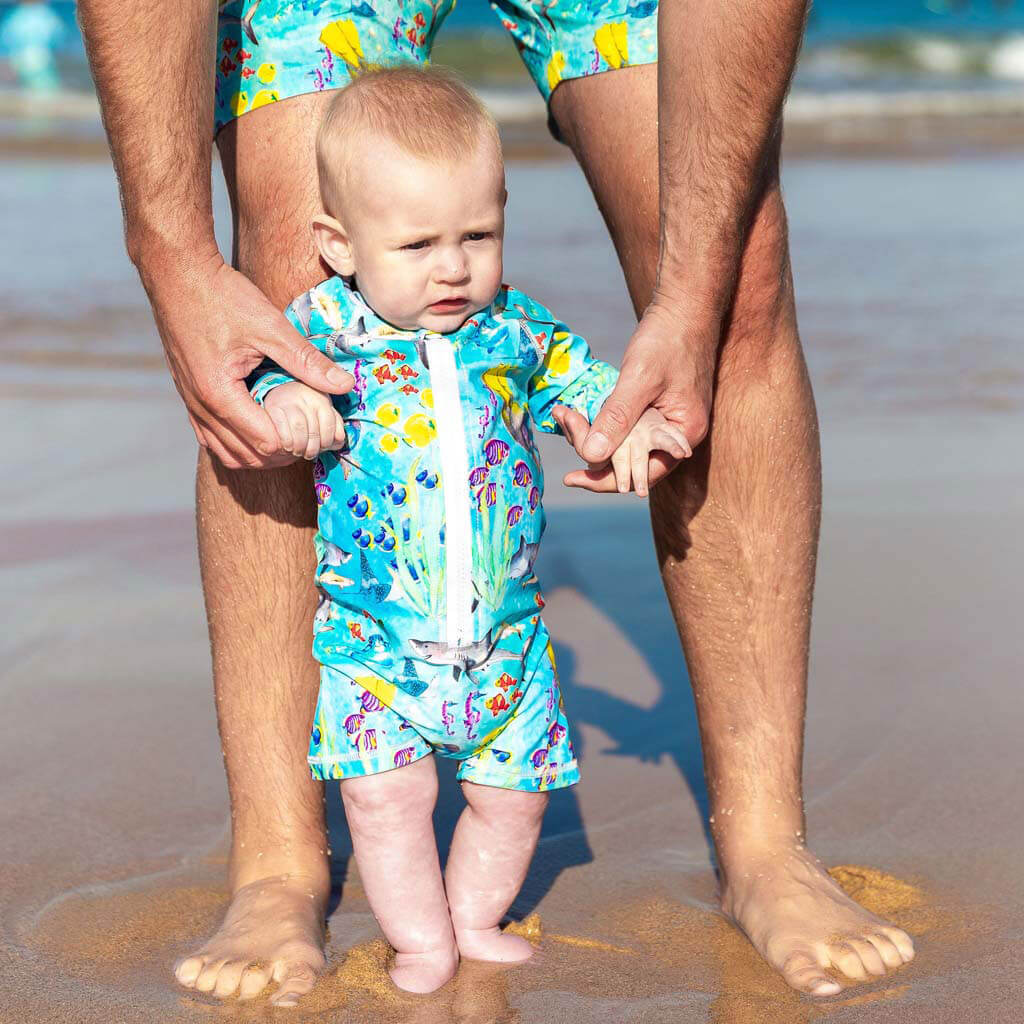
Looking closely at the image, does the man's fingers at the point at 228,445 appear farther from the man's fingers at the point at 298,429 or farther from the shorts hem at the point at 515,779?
the shorts hem at the point at 515,779

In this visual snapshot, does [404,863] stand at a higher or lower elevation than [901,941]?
Answer: higher

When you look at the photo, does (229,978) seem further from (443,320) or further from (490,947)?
(443,320)

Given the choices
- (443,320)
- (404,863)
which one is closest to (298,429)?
(443,320)

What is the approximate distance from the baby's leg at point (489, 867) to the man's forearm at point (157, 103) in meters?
0.83

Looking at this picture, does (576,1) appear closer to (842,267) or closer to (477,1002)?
(477,1002)

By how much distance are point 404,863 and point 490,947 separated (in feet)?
0.59

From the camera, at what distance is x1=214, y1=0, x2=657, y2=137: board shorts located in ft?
7.23

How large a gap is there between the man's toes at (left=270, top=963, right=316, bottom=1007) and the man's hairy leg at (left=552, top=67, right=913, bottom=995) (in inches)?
24.5

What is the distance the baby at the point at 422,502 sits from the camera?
1.96 meters

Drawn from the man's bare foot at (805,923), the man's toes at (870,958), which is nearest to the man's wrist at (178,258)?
the man's bare foot at (805,923)

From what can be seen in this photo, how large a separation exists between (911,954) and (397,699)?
0.77m

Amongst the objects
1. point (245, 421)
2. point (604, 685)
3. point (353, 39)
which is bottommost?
point (604, 685)

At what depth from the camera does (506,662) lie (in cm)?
202

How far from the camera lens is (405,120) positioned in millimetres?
1970
